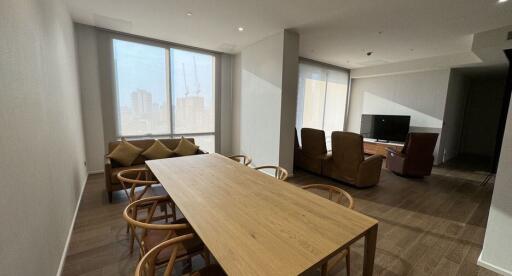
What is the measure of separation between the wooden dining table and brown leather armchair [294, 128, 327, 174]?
8.81ft

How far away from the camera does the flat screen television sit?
5.88 metres

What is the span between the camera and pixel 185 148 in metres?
3.90

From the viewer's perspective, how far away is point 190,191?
1582 millimetres

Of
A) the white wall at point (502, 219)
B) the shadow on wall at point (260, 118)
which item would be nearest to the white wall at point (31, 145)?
the shadow on wall at point (260, 118)

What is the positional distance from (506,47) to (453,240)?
343 centimetres

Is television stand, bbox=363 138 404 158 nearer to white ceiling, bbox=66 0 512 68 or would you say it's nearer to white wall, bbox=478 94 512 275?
white ceiling, bbox=66 0 512 68

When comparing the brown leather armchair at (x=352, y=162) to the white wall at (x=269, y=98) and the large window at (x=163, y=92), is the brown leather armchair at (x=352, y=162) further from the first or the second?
the large window at (x=163, y=92)

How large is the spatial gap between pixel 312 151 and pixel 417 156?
2045 millimetres

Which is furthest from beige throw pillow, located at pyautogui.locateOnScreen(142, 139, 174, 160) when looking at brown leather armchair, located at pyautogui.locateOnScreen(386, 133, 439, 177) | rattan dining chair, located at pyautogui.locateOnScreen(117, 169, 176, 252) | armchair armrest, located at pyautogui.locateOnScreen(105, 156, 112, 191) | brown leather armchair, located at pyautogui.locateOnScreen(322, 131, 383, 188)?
brown leather armchair, located at pyautogui.locateOnScreen(386, 133, 439, 177)

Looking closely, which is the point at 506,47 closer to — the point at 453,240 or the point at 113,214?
the point at 453,240

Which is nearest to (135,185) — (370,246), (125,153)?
(125,153)

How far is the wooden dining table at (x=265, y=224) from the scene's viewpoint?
34.9 inches

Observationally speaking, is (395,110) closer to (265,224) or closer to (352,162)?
(352,162)

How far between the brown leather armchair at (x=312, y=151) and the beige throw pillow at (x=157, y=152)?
2.68 metres
